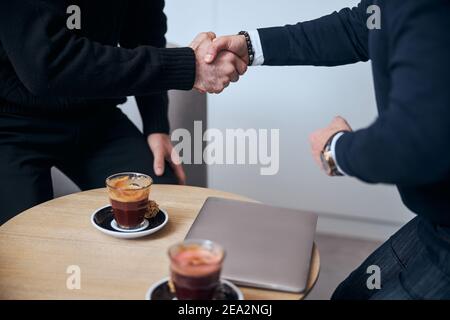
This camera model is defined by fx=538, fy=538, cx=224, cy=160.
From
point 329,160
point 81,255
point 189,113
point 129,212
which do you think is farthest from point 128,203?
point 189,113

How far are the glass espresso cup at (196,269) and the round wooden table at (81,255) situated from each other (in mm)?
127

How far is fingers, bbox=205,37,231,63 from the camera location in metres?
1.39

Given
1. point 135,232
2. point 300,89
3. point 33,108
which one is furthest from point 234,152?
point 135,232

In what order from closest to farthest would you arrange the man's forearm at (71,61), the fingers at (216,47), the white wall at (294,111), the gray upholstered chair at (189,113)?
the man's forearm at (71,61) → the fingers at (216,47) → the gray upholstered chair at (189,113) → the white wall at (294,111)

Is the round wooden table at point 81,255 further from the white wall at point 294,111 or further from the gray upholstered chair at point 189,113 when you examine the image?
the white wall at point 294,111

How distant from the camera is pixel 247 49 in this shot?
146 centimetres

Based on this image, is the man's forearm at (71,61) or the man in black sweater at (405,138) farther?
the man's forearm at (71,61)

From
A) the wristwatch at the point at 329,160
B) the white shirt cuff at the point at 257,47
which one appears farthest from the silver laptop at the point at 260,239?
the white shirt cuff at the point at 257,47

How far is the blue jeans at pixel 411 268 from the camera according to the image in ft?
3.16

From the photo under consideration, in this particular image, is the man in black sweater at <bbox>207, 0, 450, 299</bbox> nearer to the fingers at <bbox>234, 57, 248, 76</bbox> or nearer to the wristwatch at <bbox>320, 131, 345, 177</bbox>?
the wristwatch at <bbox>320, 131, 345, 177</bbox>

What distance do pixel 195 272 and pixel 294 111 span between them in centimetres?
153

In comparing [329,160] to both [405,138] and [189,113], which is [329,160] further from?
[189,113]

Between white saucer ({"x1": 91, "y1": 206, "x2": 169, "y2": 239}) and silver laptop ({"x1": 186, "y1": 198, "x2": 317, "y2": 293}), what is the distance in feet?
0.24

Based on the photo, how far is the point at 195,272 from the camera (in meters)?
0.73
